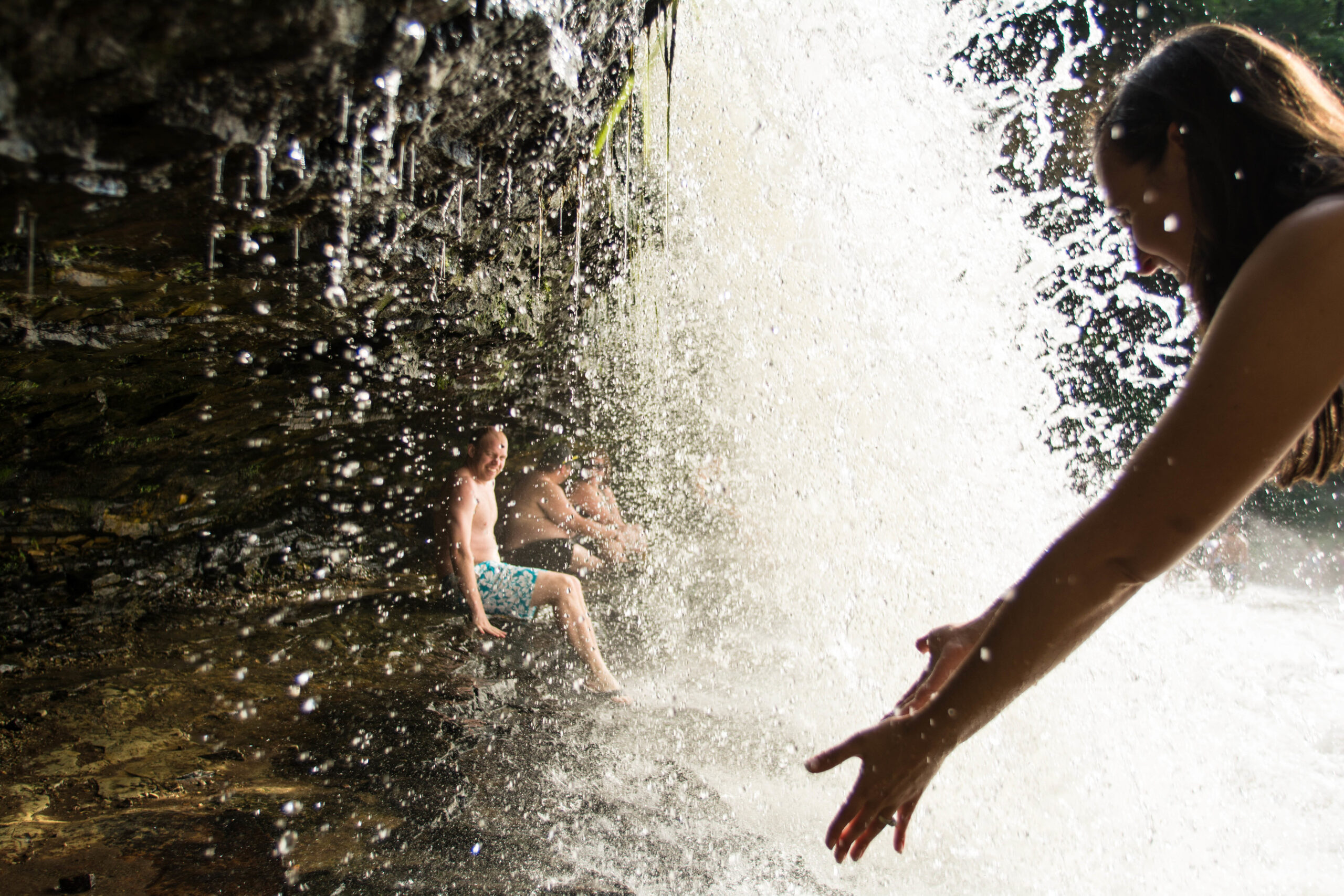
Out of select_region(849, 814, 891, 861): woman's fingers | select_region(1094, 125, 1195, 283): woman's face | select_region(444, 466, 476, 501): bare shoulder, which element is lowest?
select_region(444, 466, 476, 501): bare shoulder

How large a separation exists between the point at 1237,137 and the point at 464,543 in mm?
4234

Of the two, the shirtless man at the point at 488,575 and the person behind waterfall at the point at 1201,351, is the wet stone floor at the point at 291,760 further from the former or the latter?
the person behind waterfall at the point at 1201,351

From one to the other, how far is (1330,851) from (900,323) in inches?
141

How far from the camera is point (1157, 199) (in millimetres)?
1131

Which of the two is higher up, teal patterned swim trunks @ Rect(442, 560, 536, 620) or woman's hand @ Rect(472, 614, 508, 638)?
teal patterned swim trunks @ Rect(442, 560, 536, 620)

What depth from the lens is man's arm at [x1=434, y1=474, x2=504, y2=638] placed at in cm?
457

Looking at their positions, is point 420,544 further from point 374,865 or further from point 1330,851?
point 1330,851

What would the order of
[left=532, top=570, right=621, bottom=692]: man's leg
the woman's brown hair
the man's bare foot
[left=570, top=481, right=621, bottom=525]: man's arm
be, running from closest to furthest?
1. the woman's brown hair
2. the man's bare foot
3. [left=532, top=570, right=621, bottom=692]: man's leg
4. [left=570, top=481, right=621, bottom=525]: man's arm

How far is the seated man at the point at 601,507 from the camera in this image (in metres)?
6.78

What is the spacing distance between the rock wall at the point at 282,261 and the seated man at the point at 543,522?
28.8 inches

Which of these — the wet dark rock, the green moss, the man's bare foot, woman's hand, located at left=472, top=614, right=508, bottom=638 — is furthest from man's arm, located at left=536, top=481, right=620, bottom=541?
the wet dark rock

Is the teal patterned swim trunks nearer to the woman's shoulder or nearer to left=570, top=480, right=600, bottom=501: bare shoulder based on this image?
left=570, top=480, right=600, bottom=501: bare shoulder

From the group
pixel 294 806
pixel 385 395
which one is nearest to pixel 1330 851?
pixel 294 806

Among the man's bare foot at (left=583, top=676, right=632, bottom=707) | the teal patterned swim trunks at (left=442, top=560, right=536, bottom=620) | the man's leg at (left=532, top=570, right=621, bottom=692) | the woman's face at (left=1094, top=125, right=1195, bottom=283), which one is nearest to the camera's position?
the woman's face at (left=1094, top=125, right=1195, bottom=283)
